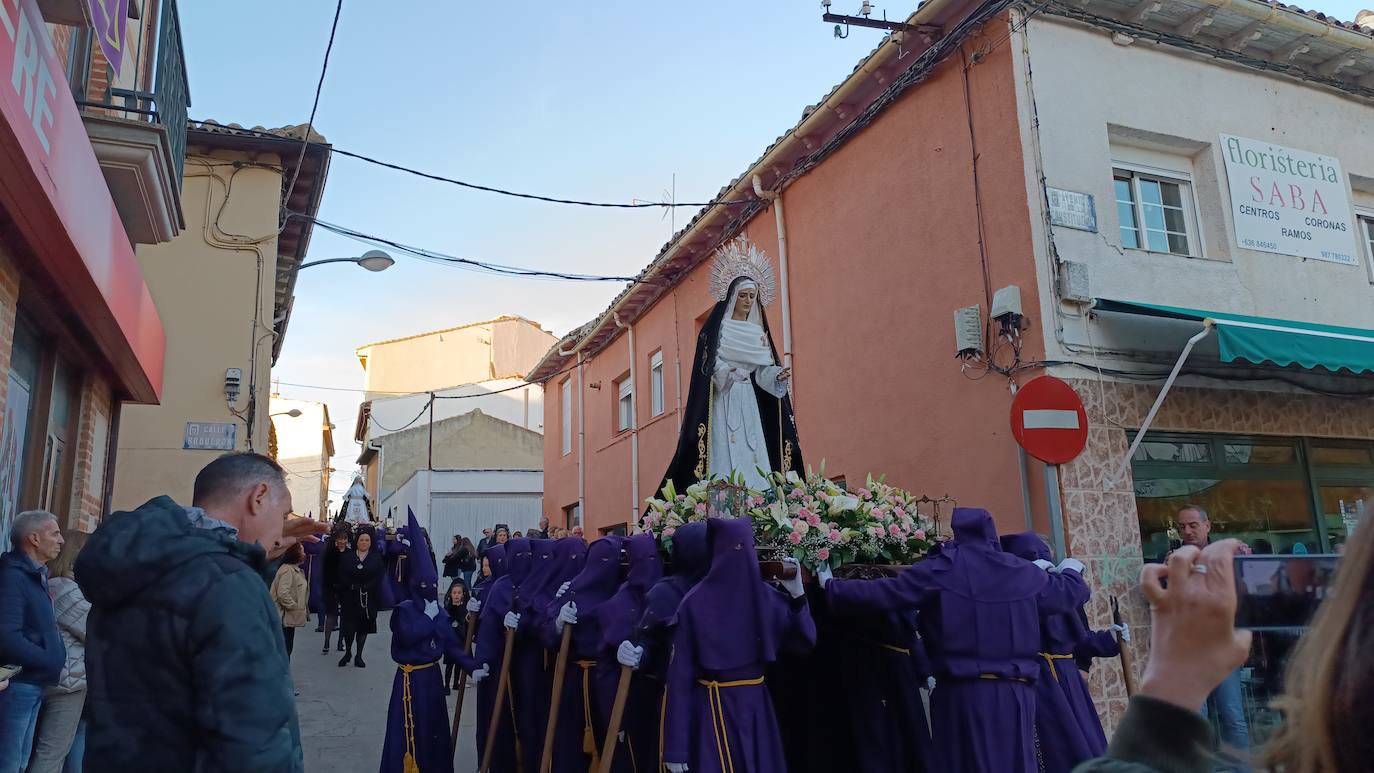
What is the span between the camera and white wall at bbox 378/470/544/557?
29.0m

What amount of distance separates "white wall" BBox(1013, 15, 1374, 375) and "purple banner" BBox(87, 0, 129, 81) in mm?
7191

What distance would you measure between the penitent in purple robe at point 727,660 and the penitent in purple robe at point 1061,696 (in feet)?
5.02

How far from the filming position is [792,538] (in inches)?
224

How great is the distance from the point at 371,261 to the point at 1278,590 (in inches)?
474

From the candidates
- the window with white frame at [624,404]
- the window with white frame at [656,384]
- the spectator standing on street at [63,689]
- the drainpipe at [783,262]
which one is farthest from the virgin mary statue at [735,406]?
the window with white frame at [624,404]

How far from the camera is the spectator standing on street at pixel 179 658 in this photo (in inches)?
100

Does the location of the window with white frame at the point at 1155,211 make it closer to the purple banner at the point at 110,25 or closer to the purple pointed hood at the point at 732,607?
the purple pointed hood at the point at 732,607

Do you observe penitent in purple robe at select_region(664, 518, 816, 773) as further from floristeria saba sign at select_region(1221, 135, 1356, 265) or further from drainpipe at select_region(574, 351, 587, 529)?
drainpipe at select_region(574, 351, 587, 529)

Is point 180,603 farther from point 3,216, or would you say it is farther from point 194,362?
point 194,362

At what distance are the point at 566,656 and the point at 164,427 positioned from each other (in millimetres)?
9363

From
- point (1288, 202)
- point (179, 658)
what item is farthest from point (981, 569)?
point (1288, 202)

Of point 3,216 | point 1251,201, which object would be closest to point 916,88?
point 1251,201

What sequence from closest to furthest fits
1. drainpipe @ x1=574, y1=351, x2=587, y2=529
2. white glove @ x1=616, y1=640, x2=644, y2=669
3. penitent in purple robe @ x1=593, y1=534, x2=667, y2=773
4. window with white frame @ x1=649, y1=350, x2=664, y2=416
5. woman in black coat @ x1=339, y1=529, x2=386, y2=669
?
white glove @ x1=616, y1=640, x2=644, y2=669
penitent in purple robe @ x1=593, y1=534, x2=667, y2=773
woman in black coat @ x1=339, y1=529, x2=386, y2=669
window with white frame @ x1=649, y1=350, x2=664, y2=416
drainpipe @ x1=574, y1=351, x2=587, y2=529

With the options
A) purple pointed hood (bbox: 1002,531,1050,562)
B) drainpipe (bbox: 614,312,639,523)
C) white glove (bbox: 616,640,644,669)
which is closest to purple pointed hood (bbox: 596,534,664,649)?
white glove (bbox: 616,640,644,669)
